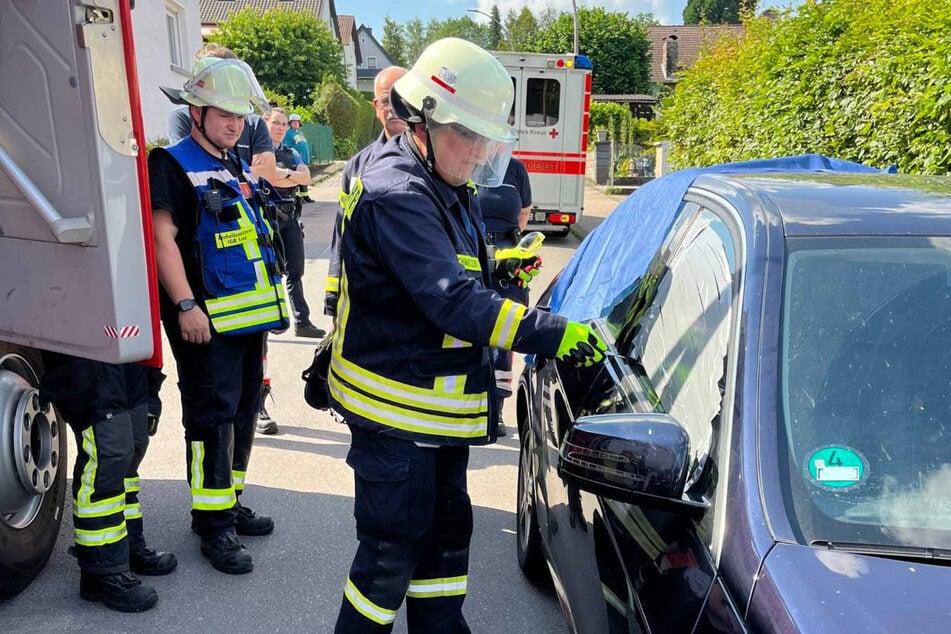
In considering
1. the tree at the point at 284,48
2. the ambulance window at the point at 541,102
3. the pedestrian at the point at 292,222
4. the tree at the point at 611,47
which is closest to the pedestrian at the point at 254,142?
the pedestrian at the point at 292,222

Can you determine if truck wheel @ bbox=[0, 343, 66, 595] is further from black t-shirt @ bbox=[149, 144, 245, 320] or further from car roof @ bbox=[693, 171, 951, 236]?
car roof @ bbox=[693, 171, 951, 236]

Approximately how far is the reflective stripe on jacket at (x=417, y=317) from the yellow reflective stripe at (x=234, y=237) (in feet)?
3.39

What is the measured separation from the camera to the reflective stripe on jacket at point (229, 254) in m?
3.12

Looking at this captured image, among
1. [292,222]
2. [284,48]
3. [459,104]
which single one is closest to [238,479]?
[459,104]

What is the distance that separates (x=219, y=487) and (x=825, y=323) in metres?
2.47

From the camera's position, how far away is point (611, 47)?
1940 inches

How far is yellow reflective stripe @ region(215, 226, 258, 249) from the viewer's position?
10.3ft

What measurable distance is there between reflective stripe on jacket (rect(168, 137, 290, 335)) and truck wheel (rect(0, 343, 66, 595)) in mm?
723

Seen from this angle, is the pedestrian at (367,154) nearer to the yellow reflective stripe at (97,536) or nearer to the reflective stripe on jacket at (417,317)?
the yellow reflective stripe at (97,536)

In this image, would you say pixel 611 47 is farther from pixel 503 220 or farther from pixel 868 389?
pixel 868 389

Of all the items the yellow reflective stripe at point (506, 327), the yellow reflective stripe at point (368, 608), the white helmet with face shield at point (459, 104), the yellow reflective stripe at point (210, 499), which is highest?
the white helmet with face shield at point (459, 104)

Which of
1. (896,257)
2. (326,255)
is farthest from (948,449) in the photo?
(326,255)

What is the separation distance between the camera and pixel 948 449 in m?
1.60

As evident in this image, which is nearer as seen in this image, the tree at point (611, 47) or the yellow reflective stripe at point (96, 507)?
the yellow reflective stripe at point (96, 507)
